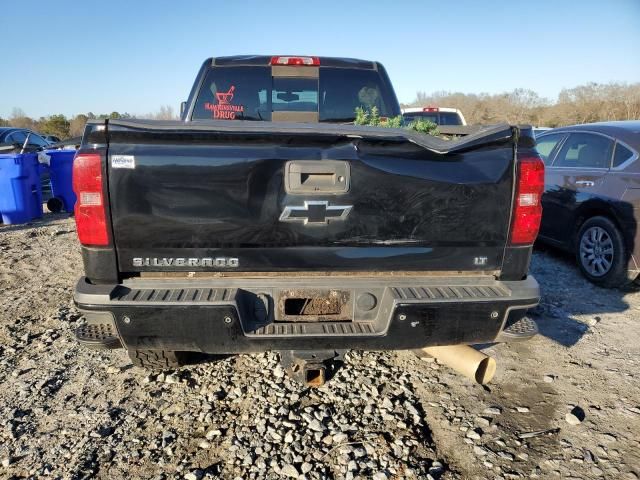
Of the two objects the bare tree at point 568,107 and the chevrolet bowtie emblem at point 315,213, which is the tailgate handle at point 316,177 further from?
the bare tree at point 568,107

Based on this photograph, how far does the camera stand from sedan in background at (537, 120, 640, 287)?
4730 millimetres

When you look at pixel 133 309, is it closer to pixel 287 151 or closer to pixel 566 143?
pixel 287 151

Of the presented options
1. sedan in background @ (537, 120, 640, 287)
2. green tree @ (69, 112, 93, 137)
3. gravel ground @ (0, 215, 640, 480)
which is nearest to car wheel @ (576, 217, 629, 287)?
sedan in background @ (537, 120, 640, 287)

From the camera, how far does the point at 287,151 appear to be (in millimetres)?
2219

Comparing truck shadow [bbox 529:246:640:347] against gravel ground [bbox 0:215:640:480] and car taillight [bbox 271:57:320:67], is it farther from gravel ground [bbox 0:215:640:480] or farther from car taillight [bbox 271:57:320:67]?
car taillight [bbox 271:57:320:67]

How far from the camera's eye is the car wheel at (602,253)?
4.80m

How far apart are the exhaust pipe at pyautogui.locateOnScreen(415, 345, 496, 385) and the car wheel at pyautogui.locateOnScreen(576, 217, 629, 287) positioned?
283cm

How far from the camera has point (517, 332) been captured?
256 centimetres

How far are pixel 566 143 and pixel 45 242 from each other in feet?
25.7

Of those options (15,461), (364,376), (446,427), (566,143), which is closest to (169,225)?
(15,461)

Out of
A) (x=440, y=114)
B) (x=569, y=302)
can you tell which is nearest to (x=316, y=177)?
(x=569, y=302)

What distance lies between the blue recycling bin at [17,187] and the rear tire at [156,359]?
6.85 metres

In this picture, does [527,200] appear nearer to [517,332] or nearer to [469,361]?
[517,332]

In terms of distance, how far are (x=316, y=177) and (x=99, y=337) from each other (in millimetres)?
1424
